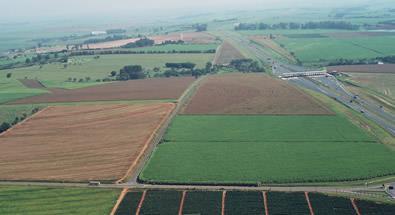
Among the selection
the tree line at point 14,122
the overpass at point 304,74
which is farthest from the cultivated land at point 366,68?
the tree line at point 14,122

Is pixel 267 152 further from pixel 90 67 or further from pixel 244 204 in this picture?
pixel 90 67

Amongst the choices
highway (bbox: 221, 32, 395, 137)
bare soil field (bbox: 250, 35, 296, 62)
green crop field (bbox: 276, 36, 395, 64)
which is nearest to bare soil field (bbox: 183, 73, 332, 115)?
highway (bbox: 221, 32, 395, 137)

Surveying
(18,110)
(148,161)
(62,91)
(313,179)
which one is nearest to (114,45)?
(62,91)

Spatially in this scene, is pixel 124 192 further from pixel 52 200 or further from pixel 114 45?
pixel 114 45

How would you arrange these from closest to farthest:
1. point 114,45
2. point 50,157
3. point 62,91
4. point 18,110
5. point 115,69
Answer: point 50,157 < point 18,110 < point 62,91 < point 115,69 < point 114,45

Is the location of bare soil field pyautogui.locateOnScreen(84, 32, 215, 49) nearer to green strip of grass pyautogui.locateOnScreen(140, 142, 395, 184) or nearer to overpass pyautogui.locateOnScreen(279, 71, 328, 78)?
overpass pyautogui.locateOnScreen(279, 71, 328, 78)

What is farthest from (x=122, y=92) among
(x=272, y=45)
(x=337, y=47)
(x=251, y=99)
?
(x=337, y=47)
